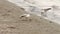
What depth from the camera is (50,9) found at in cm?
423

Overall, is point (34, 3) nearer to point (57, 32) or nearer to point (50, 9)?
point (50, 9)

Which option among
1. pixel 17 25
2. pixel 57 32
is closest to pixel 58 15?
pixel 57 32

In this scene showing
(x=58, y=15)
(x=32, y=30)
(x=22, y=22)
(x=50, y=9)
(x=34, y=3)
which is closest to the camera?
(x=32, y=30)

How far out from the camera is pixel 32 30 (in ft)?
10.2

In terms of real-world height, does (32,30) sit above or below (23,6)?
below

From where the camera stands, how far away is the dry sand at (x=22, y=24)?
3055 millimetres

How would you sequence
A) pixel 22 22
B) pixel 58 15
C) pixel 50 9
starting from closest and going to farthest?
1. pixel 22 22
2. pixel 58 15
3. pixel 50 9

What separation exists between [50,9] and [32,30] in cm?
126

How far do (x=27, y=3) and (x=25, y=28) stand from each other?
160 cm

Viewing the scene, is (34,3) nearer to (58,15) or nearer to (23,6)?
(23,6)

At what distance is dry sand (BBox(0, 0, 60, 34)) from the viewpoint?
10.0 feet

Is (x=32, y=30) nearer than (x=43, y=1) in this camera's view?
Yes

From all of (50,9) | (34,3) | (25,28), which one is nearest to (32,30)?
(25,28)

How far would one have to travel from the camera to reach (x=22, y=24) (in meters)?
3.27
